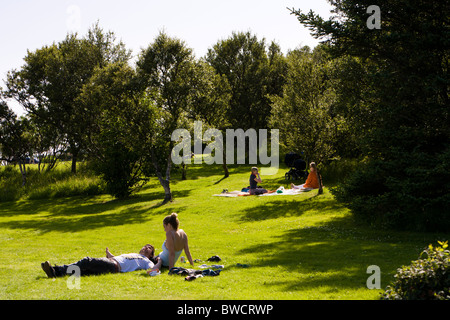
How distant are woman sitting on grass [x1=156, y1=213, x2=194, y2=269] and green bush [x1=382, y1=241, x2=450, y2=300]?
625cm

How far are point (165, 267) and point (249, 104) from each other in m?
51.3

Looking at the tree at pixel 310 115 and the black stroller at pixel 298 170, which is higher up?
the tree at pixel 310 115

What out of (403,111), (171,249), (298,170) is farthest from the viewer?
(298,170)

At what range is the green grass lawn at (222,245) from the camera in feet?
29.8

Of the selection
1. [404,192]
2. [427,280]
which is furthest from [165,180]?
[427,280]

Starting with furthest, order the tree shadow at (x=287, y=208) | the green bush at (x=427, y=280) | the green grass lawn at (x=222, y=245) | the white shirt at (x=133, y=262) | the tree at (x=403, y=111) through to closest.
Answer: the tree shadow at (x=287, y=208) → the tree at (x=403, y=111) → the white shirt at (x=133, y=262) → the green grass lawn at (x=222, y=245) → the green bush at (x=427, y=280)

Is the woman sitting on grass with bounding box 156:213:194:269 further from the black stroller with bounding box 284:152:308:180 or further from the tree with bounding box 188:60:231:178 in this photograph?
the black stroller with bounding box 284:152:308:180

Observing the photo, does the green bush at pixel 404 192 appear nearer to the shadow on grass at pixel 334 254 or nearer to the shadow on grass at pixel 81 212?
the shadow on grass at pixel 334 254

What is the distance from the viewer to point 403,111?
16.9m

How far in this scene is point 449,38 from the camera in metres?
15.4

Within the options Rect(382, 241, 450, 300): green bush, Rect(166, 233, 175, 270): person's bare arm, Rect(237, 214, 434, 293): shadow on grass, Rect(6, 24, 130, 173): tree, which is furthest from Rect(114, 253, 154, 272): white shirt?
Rect(6, 24, 130, 173): tree

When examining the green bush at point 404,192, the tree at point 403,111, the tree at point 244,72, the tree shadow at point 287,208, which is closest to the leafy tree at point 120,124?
Result: the tree shadow at point 287,208

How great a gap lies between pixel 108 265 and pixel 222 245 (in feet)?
17.4

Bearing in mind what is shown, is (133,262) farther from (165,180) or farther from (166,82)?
(166,82)
